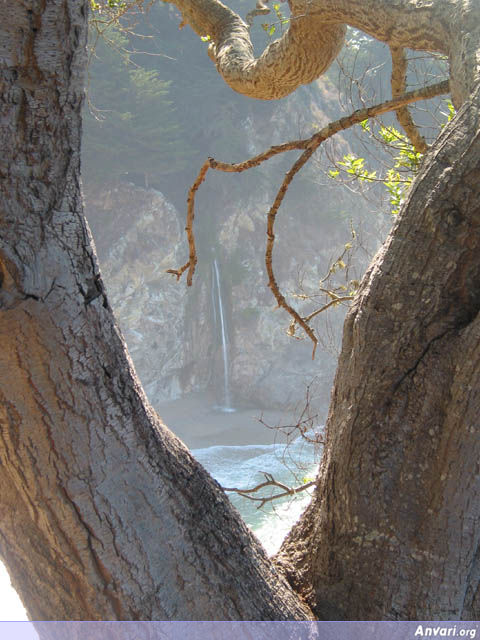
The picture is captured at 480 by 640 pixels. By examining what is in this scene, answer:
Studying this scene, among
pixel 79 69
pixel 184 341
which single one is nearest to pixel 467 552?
pixel 79 69

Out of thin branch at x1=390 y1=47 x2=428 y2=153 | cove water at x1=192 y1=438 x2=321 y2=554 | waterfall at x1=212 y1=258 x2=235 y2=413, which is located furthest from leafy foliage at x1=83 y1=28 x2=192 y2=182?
thin branch at x1=390 y1=47 x2=428 y2=153

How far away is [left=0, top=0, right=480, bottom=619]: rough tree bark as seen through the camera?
3.61 feet

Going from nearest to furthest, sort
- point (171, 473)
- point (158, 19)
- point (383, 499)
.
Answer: point (171, 473) < point (383, 499) < point (158, 19)

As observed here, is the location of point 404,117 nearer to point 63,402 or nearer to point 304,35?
point 304,35

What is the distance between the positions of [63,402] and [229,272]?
15.4 meters

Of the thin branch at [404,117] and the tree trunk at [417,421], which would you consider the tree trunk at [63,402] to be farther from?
the thin branch at [404,117]

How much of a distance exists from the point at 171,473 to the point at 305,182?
53.0 ft

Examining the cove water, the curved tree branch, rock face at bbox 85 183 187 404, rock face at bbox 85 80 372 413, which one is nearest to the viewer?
the curved tree branch

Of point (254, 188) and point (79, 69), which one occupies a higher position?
point (254, 188)

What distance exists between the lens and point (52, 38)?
1.12 m

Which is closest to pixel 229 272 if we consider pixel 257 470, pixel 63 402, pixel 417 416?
pixel 257 470

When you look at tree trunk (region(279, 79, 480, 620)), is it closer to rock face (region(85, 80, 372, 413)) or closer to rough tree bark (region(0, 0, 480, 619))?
rough tree bark (region(0, 0, 480, 619))

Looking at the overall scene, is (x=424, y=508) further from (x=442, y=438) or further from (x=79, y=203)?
(x=79, y=203)

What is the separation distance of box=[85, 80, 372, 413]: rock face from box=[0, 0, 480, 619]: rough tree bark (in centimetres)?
1336
